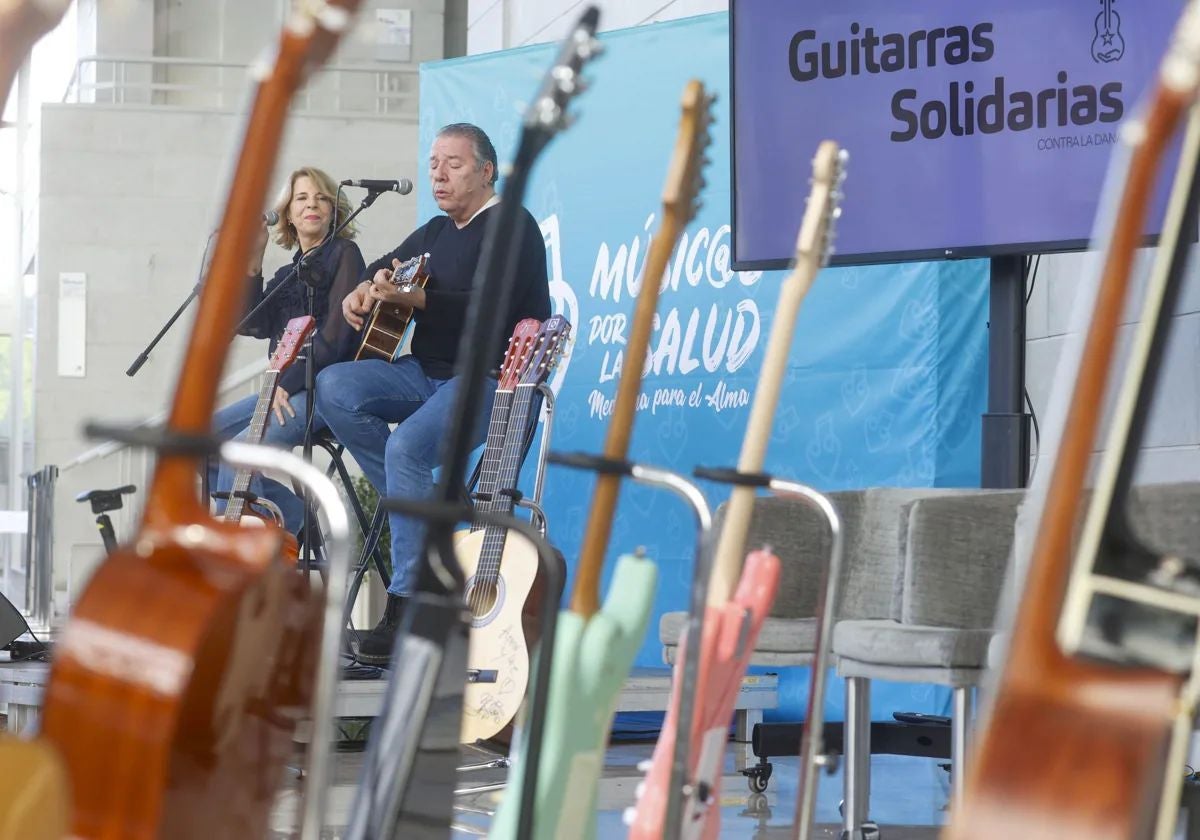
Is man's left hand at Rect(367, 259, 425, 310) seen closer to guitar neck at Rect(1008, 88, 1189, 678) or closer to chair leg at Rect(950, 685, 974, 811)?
chair leg at Rect(950, 685, 974, 811)

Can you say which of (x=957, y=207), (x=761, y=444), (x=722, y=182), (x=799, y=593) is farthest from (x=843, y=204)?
(x=761, y=444)

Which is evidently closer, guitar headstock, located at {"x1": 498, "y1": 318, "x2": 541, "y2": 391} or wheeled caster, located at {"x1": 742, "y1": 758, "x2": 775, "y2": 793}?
wheeled caster, located at {"x1": 742, "y1": 758, "x2": 775, "y2": 793}

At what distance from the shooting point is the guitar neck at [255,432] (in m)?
4.09

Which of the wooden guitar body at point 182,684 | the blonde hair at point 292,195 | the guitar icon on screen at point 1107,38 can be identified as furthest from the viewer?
the blonde hair at point 292,195

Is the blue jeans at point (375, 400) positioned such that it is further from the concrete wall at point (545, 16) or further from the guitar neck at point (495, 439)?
the concrete wall at point (545, 16)

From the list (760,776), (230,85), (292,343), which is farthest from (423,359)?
(230,85)

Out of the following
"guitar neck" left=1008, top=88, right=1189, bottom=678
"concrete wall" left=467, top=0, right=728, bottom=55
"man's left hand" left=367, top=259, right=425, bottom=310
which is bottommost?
"guitar neck" left=1008, top=88, right=1189, bottom=678

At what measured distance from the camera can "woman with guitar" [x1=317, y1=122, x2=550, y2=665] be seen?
4.18 meters

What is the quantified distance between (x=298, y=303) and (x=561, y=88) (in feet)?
13.2

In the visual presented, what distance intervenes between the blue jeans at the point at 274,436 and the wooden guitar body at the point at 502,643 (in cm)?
104

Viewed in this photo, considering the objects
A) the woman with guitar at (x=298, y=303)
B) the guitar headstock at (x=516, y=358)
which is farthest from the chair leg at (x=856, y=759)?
the woman with guitar at (x=298, y=303)

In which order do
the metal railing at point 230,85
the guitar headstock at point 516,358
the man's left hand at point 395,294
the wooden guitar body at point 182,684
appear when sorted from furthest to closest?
the metal railing at point 230,85 → the man's left hand at point 395,294 → the guitar headstock at point 516,358 → the wooden guitar body at point 182,684

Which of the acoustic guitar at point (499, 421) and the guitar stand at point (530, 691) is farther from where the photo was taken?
the acoustic guitar at point (499, 421)

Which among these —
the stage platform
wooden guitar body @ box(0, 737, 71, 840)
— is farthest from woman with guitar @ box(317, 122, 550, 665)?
wooden guitar body @ box(0, 737, 71, 840)
